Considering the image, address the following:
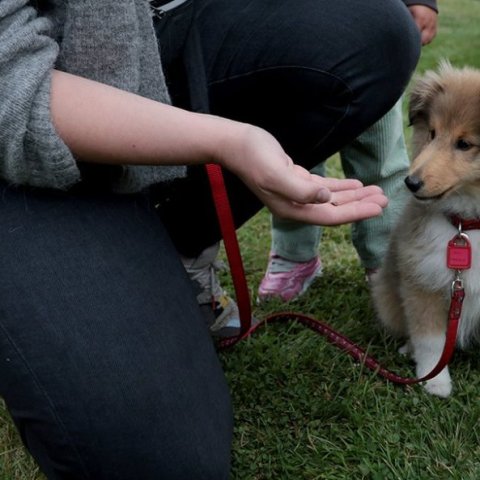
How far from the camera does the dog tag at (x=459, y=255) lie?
6.56 feet

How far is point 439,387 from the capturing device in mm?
1993

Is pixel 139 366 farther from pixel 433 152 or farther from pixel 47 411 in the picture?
pixel 433 152

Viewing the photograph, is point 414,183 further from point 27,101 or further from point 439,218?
point 27,101

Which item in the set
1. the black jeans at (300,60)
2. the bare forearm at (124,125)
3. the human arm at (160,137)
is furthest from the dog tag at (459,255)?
the bare forearm at (124,125)

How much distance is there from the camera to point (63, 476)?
1.46 m

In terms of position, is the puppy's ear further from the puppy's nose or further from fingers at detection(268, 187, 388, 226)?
fingers at detection(268, 187, 388, 226)

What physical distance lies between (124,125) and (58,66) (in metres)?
0.21

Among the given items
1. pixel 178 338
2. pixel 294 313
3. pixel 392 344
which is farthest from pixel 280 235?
pixel 178 338

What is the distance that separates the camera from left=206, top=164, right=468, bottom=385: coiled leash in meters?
1.66

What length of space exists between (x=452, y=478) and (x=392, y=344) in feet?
2.31

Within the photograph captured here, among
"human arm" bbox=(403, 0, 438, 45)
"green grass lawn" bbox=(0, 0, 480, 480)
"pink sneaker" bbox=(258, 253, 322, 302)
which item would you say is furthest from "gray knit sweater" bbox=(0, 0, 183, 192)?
"human arm" bbox=(403, 0, 438, 45)

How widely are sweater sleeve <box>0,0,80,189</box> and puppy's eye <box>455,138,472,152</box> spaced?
118 centimetres

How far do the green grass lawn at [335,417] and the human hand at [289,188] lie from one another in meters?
0.62

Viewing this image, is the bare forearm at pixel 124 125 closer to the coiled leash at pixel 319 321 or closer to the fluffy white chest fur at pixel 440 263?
the coiled leash at pixel 319 321
